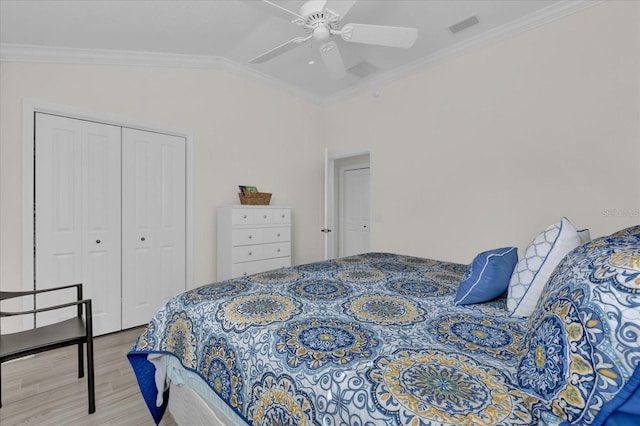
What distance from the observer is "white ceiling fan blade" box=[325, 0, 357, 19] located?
1807 mm

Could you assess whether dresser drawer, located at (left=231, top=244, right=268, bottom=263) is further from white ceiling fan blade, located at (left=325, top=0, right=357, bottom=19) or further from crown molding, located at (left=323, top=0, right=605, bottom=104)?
crown molding, located at (left=323, top=0, right=605, bottom=104)

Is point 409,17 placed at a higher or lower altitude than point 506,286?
higher

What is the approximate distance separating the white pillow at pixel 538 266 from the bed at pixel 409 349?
0.03m

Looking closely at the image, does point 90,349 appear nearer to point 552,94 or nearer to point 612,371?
point 612,371

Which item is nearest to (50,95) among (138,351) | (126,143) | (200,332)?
(126,143)

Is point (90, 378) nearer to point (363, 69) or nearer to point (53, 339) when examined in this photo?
point (53, 339)

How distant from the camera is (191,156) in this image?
3.19 meters

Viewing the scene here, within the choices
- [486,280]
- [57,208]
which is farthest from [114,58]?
[486,280]

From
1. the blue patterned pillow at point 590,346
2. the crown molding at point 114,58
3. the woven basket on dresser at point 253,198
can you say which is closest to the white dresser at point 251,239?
the woven basket on dresser at point 253,198

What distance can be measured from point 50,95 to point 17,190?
0.82m

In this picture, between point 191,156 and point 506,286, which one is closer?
point 506,286

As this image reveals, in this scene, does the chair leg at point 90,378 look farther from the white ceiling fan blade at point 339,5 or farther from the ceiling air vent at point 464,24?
the ceiling air vent at point 464,24

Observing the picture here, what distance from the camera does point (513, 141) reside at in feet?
9.11

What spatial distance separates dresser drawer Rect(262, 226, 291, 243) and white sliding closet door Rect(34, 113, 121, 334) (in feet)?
4.71
